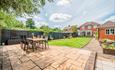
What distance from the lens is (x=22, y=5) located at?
16.3 feet

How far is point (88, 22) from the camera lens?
1683 inches

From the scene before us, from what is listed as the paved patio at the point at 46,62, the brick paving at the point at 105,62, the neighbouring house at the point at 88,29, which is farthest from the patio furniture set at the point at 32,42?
the neighbouring house at the point at 88,29

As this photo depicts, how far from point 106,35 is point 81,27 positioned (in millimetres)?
26474

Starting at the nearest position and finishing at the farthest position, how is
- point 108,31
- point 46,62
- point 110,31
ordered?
point 46,62 < point 110,31 < point 108,31

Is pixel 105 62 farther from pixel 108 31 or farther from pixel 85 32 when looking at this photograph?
pixel 85 32

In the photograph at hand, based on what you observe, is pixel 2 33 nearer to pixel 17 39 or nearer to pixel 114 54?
pixel 17 39

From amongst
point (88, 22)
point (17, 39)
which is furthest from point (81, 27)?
point (17, 39)

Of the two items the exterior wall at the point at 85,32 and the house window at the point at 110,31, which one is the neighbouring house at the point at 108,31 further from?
the exterior wall at the point at 85,32

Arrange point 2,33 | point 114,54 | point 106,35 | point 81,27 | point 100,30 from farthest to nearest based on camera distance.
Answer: point 81,27 → point 100,30 → point 106,35 → point 2,33 → point 114,54

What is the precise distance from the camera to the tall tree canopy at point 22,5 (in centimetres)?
461

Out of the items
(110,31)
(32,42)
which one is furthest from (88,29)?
(32,42)

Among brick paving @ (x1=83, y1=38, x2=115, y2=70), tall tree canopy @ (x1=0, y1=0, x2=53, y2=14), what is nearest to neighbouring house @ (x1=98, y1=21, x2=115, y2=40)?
brick paving @ (x1=83, y1=38, x2=115, y2=70)

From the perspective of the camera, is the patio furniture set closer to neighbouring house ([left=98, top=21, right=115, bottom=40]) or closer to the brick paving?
the brick paving

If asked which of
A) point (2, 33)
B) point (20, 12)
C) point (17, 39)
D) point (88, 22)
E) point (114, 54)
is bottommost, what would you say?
point (114, 54)
